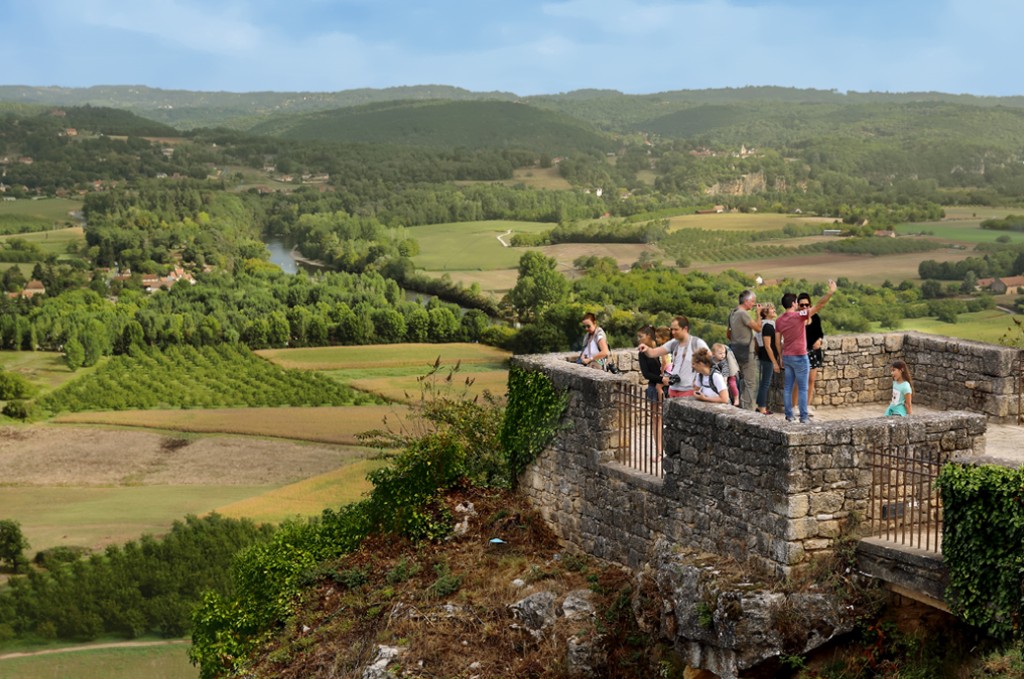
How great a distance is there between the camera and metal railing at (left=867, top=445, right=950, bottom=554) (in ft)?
33.5

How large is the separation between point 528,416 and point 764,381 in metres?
2.73

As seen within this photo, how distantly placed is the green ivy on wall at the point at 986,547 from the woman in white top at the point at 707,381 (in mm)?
2948

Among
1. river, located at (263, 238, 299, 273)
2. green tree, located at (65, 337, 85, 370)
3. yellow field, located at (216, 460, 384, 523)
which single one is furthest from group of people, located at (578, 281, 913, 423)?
river, located at (263, 238, 299, 273)

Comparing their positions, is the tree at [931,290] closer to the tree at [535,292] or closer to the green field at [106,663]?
the tree at [535,292]

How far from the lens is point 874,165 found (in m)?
162

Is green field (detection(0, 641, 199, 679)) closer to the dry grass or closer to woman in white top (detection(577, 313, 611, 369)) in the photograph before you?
the dry grass

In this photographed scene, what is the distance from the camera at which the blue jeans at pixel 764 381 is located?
14727 mm

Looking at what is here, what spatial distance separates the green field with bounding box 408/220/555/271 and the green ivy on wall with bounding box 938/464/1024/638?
107 meters

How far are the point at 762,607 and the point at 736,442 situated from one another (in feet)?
4.73

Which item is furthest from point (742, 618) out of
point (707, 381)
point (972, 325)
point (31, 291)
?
point (31, 291)

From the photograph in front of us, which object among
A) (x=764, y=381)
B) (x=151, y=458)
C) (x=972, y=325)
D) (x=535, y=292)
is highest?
(x=764, y=381)

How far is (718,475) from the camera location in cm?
1120

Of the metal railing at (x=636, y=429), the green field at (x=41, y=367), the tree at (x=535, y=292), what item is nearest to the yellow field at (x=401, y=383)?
the tree at (x=535, y=292)

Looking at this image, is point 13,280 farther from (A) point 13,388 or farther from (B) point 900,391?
(B) point 900,391
